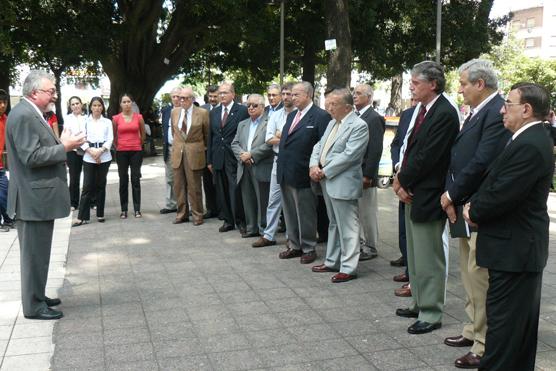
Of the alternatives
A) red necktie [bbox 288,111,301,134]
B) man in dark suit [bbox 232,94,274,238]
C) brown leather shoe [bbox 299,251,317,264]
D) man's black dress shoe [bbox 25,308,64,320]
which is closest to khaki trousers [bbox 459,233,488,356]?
brown leather shoe [bbox 299,251,317,264]

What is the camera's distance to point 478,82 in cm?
419

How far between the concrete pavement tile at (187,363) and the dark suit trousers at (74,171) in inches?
263

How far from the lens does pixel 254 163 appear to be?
317 inches

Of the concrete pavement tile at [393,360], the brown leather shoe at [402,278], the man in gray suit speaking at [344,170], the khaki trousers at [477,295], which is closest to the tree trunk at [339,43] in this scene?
the man in gray suit speaking at [344,170]

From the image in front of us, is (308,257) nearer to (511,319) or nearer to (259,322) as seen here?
(259,322)

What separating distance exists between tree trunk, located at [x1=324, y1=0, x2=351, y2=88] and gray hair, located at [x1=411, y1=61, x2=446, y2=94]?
1064 cm

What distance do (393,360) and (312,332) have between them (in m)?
0.76

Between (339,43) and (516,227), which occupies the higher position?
(339,43)

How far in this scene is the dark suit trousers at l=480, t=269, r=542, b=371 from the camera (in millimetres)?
3514

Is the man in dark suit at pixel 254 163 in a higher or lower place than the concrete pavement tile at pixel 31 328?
higher

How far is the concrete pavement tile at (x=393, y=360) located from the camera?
410 centimetres

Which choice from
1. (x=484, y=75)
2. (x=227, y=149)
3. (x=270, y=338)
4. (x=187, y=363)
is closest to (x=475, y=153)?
(x=484, y=75)

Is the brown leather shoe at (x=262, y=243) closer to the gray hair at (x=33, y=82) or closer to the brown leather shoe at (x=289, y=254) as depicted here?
the brown leather shoe at (x=289, y=254)

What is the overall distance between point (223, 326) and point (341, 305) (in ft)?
3.76
